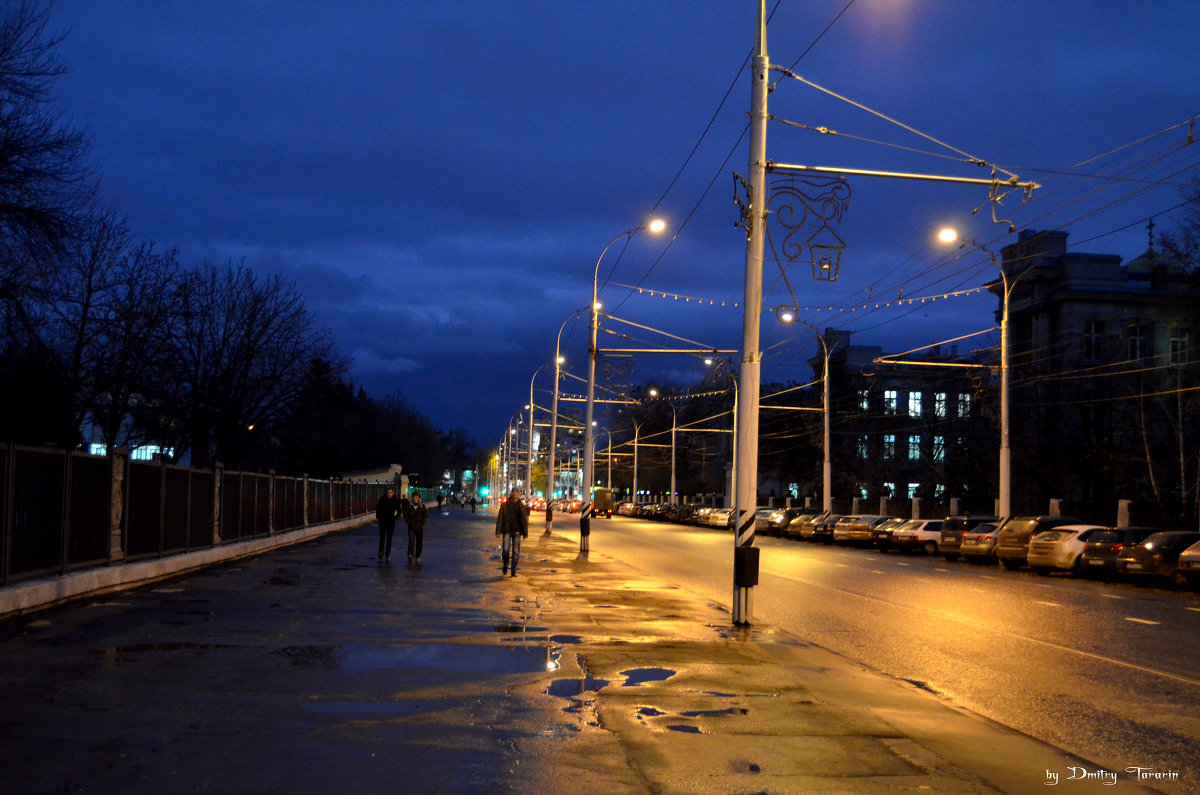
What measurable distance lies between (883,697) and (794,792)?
3877 millimetres

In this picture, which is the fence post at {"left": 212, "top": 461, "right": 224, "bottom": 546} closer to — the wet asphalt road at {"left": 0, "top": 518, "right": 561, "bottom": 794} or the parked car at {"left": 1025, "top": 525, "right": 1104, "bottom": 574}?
the wet asphalt road at {"left": 0, "top": 518, "right": 561, "bottom": 794}

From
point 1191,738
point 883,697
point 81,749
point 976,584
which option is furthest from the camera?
point 976,584

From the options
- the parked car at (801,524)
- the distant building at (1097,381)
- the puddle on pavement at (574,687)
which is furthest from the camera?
the parked car at (801,524)

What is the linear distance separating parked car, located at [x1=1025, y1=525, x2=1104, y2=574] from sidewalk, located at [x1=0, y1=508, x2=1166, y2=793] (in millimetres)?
18335

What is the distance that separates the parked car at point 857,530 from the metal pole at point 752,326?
35595mm

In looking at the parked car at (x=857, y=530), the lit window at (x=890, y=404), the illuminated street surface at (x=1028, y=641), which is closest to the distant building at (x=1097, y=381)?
the parked car at (x=857, y=530)

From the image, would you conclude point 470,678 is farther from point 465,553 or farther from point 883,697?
point 465,553

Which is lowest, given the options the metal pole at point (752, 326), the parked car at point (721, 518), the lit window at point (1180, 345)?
the parked car at point (721, 518)

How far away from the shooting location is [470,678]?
10273mm

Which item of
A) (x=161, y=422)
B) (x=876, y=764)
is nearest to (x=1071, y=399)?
(x=161, y=422)

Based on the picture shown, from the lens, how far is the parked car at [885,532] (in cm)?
4753

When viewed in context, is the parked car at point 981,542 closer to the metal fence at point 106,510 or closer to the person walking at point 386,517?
the person walking at point 386,517

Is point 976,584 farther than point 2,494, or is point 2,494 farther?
point 976,584

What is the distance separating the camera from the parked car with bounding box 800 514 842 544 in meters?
53.9
